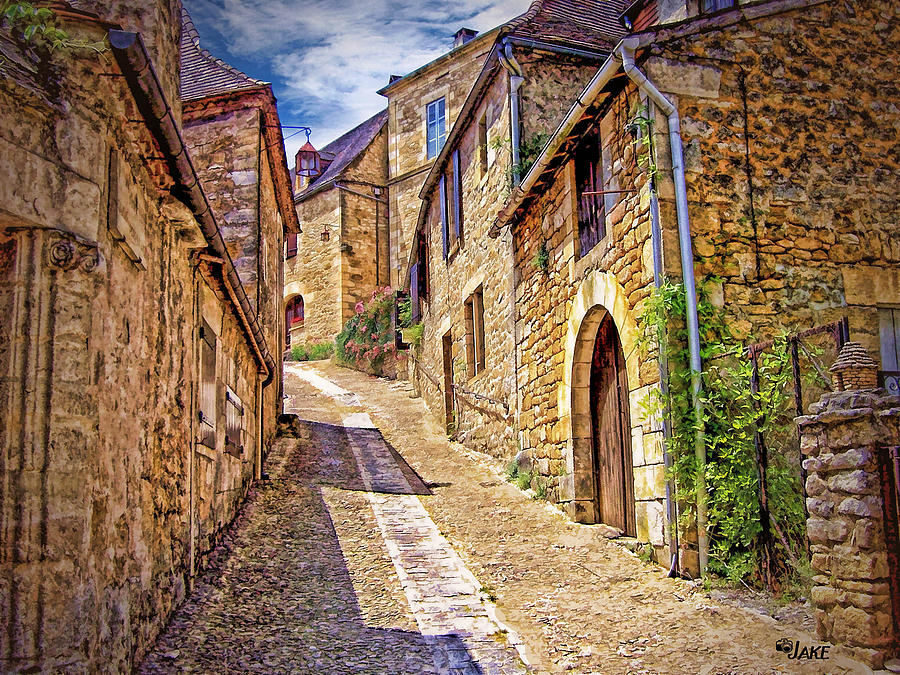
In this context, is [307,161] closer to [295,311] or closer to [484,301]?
[295,311]

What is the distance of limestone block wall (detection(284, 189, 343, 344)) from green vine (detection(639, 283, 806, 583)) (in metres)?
20.7

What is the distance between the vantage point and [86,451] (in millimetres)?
3238

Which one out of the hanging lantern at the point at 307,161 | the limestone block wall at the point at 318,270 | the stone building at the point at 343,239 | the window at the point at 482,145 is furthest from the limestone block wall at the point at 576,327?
the hanging lantern at the point at 307,161

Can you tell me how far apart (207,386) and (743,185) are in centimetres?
470

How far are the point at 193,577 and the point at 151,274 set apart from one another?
2307mm

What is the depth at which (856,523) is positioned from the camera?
12.4ft

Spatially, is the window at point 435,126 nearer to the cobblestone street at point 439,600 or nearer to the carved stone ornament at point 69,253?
the cobblestone street at point 439,600

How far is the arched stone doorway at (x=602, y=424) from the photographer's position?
7129 millimetres

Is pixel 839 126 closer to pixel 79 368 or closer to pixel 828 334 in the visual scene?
pixel 828 334

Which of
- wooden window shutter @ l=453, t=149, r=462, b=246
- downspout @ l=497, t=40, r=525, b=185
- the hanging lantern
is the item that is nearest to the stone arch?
downspout @ l=497, t=40, r=525, b=185

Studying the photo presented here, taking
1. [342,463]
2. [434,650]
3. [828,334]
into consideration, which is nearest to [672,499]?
[828,334]

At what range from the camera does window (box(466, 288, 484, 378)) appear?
12.5m

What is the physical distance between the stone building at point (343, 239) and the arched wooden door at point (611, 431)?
61.5ft

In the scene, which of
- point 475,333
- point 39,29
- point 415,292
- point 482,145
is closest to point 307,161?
point 415,292
